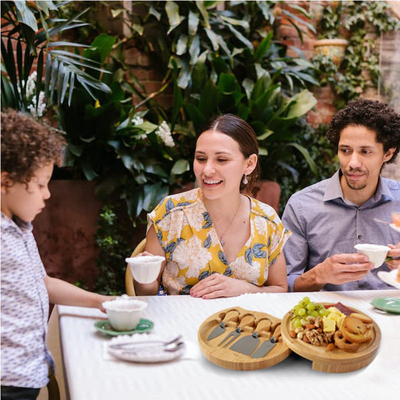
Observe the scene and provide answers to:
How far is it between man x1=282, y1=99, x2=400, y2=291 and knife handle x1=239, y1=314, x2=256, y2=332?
0.69 m

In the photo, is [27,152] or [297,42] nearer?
[27,152]

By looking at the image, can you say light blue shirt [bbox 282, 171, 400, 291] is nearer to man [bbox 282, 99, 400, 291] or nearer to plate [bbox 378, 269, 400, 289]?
man [bbox 282, 99, 400, 291]

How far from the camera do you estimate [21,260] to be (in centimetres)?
113

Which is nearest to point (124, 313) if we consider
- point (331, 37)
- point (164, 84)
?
point (164, 84)

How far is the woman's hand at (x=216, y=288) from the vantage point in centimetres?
170

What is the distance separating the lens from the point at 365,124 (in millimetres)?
2166

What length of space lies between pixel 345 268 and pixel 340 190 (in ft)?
1.84

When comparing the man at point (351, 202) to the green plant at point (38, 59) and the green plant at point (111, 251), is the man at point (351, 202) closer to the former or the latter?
the green plant at point (38, 59)

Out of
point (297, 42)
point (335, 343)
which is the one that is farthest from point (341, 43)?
point (335, 343)

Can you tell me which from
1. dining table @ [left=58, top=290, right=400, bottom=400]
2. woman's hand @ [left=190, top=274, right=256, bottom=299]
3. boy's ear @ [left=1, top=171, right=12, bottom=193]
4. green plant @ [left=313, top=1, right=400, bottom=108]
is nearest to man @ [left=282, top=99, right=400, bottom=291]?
woman's hand @ [left=190, top=274, right=256, bottom=299]

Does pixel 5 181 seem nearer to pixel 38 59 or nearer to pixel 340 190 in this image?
pixel 340 190

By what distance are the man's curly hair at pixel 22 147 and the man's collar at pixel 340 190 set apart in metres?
1.40

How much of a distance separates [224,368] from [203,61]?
3229 mm

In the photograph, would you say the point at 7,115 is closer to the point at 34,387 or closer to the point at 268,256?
the point at 34,387
